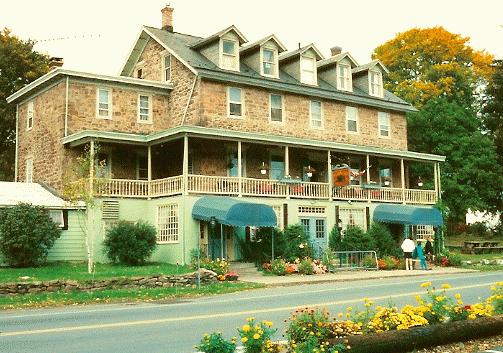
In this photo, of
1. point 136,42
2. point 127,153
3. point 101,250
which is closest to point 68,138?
point 127,153

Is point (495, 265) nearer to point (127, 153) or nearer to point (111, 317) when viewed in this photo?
point (127, 153)

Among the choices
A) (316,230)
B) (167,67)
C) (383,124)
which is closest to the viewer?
(316,230)

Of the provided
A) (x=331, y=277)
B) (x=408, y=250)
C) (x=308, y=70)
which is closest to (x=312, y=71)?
(x=308, y=70)

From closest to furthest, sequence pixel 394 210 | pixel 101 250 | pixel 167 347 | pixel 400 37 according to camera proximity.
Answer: pixel 167 347, pixel 101 250, pixel 394 210, pixel 400 37

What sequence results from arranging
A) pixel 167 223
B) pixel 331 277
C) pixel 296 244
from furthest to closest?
1. pixel 167 223
2. pixel 296 244
3. pixel 331 277

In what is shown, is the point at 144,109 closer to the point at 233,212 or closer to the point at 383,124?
the point at 233,212

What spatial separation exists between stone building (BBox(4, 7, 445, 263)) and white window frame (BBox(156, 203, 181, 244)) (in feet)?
0.18

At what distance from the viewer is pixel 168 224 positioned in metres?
30.6

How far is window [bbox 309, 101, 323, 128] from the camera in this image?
38.1 m

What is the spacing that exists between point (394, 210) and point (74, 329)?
2593cm

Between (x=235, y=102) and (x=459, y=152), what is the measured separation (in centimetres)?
2123

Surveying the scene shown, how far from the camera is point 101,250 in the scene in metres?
29.8

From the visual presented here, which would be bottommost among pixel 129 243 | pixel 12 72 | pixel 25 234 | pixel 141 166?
pixel 129 243

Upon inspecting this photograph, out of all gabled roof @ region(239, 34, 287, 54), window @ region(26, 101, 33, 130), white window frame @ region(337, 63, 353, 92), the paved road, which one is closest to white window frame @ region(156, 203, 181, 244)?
the paved road
